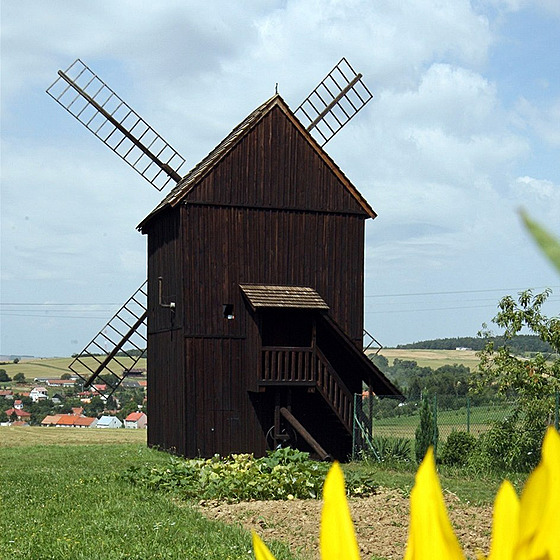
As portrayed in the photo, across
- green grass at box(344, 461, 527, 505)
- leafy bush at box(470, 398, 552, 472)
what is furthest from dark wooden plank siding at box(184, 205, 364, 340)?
leafy bush at box(470, 398, 552, 472)

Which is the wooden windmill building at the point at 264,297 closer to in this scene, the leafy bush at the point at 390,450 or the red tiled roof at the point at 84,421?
the leafy bush at the point at 390,450

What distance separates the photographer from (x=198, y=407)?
20.1 meters

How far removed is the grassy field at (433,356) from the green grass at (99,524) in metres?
65.0

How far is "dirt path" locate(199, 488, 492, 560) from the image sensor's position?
9016 mm

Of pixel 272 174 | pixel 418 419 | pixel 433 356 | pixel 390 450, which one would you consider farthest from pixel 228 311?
pixel 433 356

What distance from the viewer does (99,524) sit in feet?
32.3

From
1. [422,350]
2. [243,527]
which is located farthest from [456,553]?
[422,350]

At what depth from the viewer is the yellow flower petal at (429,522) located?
0.30 m

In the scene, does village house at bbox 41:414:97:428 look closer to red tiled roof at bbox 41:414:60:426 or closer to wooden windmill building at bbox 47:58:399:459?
red tiled roof at bbox 41:414:60:426

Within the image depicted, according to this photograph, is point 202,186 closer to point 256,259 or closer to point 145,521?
point 256,259

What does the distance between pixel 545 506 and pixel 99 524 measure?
1011 cm

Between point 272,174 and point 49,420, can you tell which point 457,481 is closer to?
point 272,174

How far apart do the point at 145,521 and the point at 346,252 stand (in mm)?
12443

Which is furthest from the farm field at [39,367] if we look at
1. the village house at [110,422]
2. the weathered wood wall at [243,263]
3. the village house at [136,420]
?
the weathered wood wall at [243,263]
